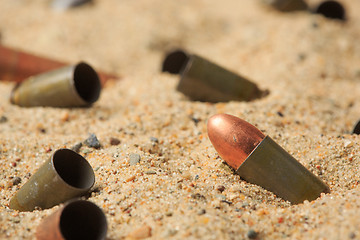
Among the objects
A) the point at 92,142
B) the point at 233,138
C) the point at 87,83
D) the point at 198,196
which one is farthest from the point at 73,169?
the point at 87,83

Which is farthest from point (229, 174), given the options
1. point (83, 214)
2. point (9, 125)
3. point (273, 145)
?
point (9, 125)

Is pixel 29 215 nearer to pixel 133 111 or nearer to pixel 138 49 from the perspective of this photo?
pixel 133 111

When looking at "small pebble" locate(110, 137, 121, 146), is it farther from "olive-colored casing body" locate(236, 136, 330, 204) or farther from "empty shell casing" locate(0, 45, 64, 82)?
"empty shell casing" locate(0, 45, 64, 82)

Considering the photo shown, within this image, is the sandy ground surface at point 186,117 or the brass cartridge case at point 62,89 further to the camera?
the brass cartridge case at point 62,89

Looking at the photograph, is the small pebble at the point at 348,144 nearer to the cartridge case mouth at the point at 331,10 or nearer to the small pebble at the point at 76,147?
the small pebble at the point at 76,147

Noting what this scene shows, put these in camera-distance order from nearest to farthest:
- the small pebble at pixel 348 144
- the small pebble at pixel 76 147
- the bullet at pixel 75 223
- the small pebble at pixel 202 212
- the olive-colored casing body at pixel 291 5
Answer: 1. the bullet at pixel 75 223
2. the small pebble at pixel 202 212
3. the small pebble at pixel 348 144
4. the small pebble at pixel 76 147
5. the olive-colored casing body at pixel 291 5

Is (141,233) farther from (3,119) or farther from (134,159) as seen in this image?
(3,119)

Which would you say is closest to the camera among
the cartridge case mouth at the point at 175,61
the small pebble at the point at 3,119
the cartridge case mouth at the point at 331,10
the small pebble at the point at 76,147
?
the small pebble at the point at 76,147

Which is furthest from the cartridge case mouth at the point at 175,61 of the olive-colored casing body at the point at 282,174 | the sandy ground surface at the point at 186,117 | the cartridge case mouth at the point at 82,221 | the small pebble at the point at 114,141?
the cartridge case mouth at the point at 82,221
